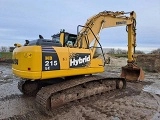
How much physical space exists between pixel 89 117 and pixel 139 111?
1468 mm

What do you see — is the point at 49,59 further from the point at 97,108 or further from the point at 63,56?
the point at 97,108

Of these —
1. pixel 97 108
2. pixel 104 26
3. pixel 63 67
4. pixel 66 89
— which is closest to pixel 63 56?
pixel 63 67

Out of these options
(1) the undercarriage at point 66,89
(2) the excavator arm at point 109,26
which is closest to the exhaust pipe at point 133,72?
(2) the excavator arm at point 109,26

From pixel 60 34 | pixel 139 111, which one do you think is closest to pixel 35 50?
pixel 60 34

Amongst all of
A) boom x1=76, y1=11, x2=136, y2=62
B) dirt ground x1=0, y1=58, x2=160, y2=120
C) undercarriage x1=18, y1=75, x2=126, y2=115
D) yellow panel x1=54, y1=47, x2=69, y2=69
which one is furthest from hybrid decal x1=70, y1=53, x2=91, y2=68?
dirt ground x1=0, y1=58, x2=160, y2=120

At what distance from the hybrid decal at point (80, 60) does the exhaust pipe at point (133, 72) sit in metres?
4.06

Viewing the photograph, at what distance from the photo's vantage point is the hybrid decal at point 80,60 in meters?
6.96

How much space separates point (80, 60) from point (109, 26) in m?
3.33

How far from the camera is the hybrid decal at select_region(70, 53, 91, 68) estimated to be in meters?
6.96

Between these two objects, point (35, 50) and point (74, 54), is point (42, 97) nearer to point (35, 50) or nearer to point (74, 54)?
point (35, 50)

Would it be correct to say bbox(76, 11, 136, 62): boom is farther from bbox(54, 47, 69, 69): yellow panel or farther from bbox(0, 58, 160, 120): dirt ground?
bbox(0, 58, 160, 120): dirt ground

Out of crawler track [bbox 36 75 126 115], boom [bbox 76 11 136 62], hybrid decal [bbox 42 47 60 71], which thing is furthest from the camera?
boom [bbox 76 11 136 62]

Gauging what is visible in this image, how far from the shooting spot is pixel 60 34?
801 cm

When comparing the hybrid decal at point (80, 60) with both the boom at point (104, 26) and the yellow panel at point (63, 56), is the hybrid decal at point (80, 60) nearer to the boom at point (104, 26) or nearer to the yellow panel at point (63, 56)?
the yellow panel at point (63, 56)
